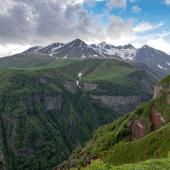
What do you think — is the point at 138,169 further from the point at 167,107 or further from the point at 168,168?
the point at 167,107

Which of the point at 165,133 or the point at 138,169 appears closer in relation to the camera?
the point at 138,169

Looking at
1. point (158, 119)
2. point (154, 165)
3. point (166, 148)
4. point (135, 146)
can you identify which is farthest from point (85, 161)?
point (154, 165)

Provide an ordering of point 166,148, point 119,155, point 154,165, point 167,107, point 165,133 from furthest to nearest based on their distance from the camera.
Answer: point 167,107 → point 119,155 → point 165,133 → point 166,148 → point 154,165

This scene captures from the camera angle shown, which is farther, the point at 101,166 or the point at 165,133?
the point at 165,133

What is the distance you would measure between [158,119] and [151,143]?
58422 mm

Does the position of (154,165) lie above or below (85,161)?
above

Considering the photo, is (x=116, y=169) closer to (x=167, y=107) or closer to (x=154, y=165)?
(x=154, y=165)

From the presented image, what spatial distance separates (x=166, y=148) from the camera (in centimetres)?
12262

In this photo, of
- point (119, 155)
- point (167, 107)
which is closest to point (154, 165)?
point (119, 155)

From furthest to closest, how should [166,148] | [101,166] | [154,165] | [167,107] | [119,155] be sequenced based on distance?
1. [167,107]
2. [119,155]
3. [166,148]
4. [154,165]
5. [101,166]

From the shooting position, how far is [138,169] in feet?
137

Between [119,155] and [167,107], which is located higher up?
[167,107]

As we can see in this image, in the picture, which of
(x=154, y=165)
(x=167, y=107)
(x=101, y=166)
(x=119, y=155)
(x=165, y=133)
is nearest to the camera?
(x=101, y=166)

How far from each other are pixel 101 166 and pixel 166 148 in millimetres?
85609
